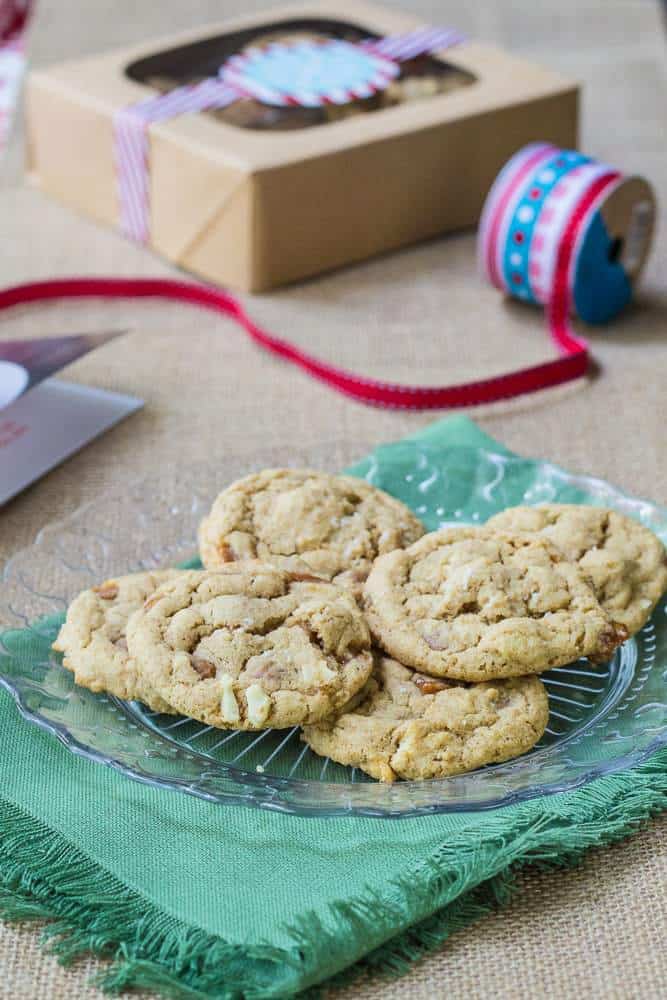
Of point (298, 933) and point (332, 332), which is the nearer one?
point (298, 933)

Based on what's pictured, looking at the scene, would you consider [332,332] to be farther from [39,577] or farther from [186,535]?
[39,577]

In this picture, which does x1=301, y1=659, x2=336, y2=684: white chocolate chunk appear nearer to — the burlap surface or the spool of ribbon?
the burlap surface

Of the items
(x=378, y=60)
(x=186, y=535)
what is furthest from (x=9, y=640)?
(x=378, y=60)

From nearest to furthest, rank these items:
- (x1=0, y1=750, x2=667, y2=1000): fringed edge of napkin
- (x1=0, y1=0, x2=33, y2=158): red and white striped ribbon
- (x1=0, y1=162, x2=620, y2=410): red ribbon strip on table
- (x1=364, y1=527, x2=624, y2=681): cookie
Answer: (x1=0, y1=750, x2=667, y2=1000): fringed edge of napkin
(x1=364, y1=527, x2=624, y2=681): cookie
(x1=0, y1=162, x2=620, y2=410): red ribbon strip on table
(x1=0, y1=0, x2=33, y2=158): red and white striped ribbon

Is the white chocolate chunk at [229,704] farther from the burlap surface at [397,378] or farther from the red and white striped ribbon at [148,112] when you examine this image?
the red and white striped ribbon at [148,112]

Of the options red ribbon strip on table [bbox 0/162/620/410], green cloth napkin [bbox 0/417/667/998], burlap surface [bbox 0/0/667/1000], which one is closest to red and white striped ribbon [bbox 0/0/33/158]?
burlap surface [bbox 0/0/667/1000]

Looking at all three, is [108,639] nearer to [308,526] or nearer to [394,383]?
[308,526]
